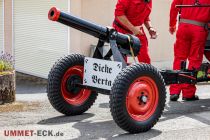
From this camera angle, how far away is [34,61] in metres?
11.9

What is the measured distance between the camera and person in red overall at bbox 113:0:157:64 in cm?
720

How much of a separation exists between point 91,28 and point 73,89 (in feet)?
3.62

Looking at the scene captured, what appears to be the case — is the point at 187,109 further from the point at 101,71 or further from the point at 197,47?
the point at 101,71

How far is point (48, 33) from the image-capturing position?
1141 cm

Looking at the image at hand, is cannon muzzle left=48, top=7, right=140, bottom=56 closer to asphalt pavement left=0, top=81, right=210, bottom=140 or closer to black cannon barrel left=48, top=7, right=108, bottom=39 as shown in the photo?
black cannon barrel left=48, top=7, right=108, bottom=39

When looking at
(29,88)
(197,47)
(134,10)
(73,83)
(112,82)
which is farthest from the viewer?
(29,88)

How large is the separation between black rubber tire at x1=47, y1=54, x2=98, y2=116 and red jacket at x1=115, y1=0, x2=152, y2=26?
3.32 ft

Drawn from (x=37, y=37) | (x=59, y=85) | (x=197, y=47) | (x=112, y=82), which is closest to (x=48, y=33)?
(x=37, y=37)

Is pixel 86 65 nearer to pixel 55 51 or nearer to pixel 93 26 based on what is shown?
pixel 93 26

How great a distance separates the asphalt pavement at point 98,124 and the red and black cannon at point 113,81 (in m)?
0.21

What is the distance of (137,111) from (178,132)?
0.57m

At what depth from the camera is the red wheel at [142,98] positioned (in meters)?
5.79

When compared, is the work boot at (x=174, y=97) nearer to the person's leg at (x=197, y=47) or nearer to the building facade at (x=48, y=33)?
the person's leg at (x=197, y=47)

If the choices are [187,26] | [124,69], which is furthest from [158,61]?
[124,69]
